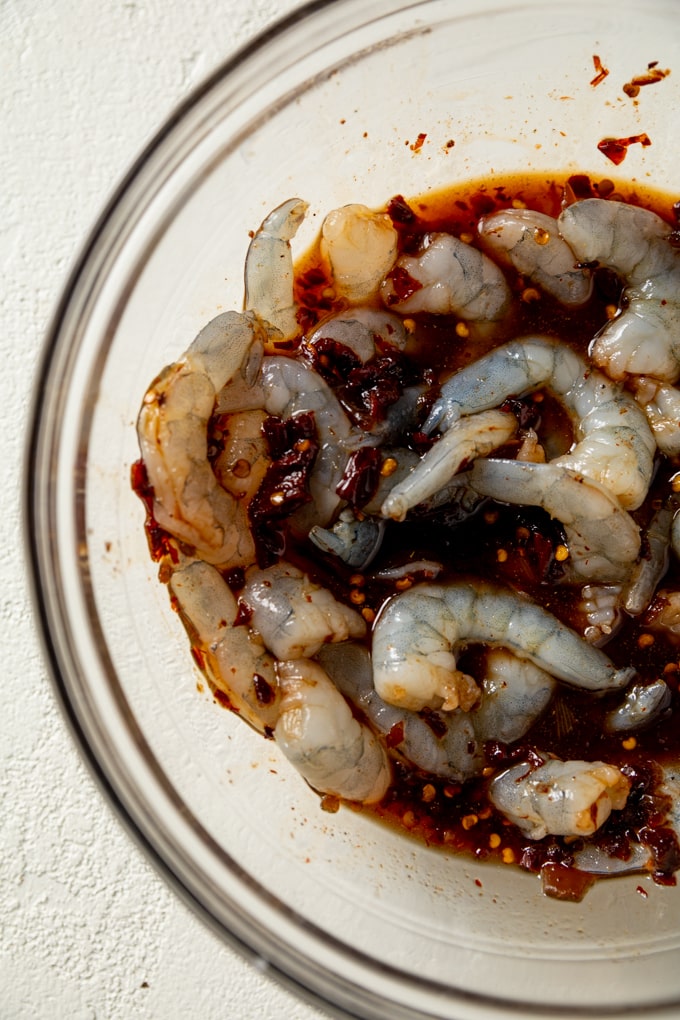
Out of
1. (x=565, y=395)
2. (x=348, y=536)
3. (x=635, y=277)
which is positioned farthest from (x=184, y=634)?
(x=635, y=277)

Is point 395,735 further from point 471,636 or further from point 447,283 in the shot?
point 447,283

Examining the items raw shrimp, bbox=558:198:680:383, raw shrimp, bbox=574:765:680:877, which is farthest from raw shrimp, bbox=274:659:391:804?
raw shrimp, bbox=558:198:680:383

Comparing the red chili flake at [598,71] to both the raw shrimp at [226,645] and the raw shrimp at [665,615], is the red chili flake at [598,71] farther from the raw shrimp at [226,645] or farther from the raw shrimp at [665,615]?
the raw shrimp at [226,645]

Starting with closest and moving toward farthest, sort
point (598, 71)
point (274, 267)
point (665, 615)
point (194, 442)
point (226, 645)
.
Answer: point (194, 442)
point (226, 645)
point (274, 267)
point (665, 615)
point (598, 71)

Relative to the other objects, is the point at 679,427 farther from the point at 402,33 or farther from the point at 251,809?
the point at 251,809

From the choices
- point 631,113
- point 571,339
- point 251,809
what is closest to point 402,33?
point 631,113

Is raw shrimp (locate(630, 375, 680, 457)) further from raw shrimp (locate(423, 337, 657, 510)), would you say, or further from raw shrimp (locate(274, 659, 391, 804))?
raw shrimp (locate(274, 659, 391, 804))

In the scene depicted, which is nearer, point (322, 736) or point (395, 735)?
point (322, 736)
